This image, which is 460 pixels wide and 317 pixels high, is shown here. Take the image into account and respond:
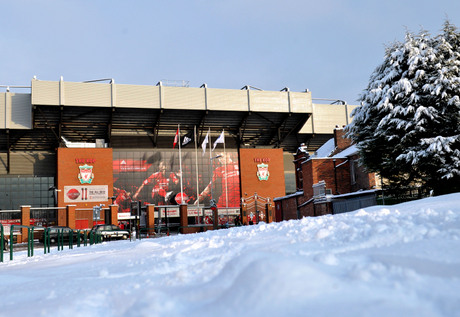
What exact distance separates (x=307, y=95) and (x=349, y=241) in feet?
175

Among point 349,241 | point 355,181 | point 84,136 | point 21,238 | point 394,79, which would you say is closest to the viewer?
point 349,241

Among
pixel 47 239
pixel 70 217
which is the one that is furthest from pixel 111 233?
pixel 47 239

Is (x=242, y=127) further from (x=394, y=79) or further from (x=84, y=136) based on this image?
(x=394, y=79)

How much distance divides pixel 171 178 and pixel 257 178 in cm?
1102

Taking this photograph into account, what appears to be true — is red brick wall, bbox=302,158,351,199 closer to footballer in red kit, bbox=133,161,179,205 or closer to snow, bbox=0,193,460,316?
footballer in red kit, bbox=133,161,179,205

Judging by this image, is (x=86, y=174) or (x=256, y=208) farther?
(x=256, y=208)

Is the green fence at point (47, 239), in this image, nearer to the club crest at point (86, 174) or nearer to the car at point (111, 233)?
the car at point (111, 233)

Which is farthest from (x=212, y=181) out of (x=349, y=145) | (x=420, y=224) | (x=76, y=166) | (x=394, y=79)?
(x=420, y=224)

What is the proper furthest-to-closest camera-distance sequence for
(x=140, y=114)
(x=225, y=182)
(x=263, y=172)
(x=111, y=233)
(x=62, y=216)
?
(x=263, y=172) < (x=225, y=182) < (x=140, y=114) < (x=62, y=216) < (x=111, y=233)

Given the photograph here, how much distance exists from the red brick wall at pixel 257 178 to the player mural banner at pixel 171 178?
3.77 feet

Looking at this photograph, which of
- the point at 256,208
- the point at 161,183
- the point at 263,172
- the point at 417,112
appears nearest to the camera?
the point at 417,112

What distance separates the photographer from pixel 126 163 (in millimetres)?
54750

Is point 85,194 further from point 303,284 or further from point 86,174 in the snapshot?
point 303,284

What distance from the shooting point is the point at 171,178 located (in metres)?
55.8
